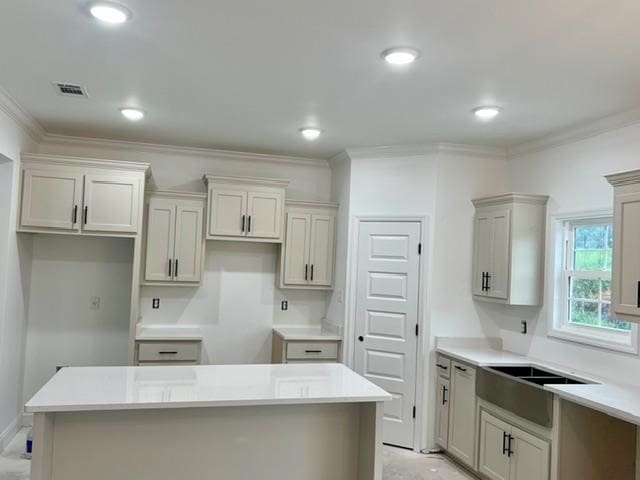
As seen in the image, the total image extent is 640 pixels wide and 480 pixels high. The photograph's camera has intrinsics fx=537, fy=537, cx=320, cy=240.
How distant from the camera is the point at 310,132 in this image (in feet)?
14.3

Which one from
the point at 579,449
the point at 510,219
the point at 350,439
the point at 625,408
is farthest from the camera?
the point at 510,219

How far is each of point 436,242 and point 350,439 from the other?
2172 millimetres

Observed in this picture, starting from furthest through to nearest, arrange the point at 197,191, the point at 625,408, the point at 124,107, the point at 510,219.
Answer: the point at 197,191
the point at 510,219
the point at 124,107
the point at 625,408

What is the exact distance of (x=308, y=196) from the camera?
5.53 metres

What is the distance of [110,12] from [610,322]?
361cm

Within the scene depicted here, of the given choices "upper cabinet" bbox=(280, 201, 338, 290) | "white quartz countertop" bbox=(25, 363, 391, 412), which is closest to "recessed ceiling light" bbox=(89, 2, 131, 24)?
"white quartz countertop" bbox=(25, 363, 391, 412)

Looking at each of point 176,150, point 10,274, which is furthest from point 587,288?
point 10,274

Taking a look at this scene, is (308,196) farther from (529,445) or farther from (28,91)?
(529,445)

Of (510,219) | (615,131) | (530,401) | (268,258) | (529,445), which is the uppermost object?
(615,131)

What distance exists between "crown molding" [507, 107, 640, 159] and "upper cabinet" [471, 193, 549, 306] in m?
0.45

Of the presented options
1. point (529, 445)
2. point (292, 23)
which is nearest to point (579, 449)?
point (529, 445)

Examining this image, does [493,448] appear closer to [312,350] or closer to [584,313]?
[584,313]

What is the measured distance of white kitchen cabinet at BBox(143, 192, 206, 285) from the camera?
15.8ft

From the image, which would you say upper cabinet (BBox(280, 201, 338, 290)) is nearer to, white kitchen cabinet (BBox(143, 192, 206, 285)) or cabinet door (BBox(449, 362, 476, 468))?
white kitchen cabinet (BBox(143, 192, 206, 285))
